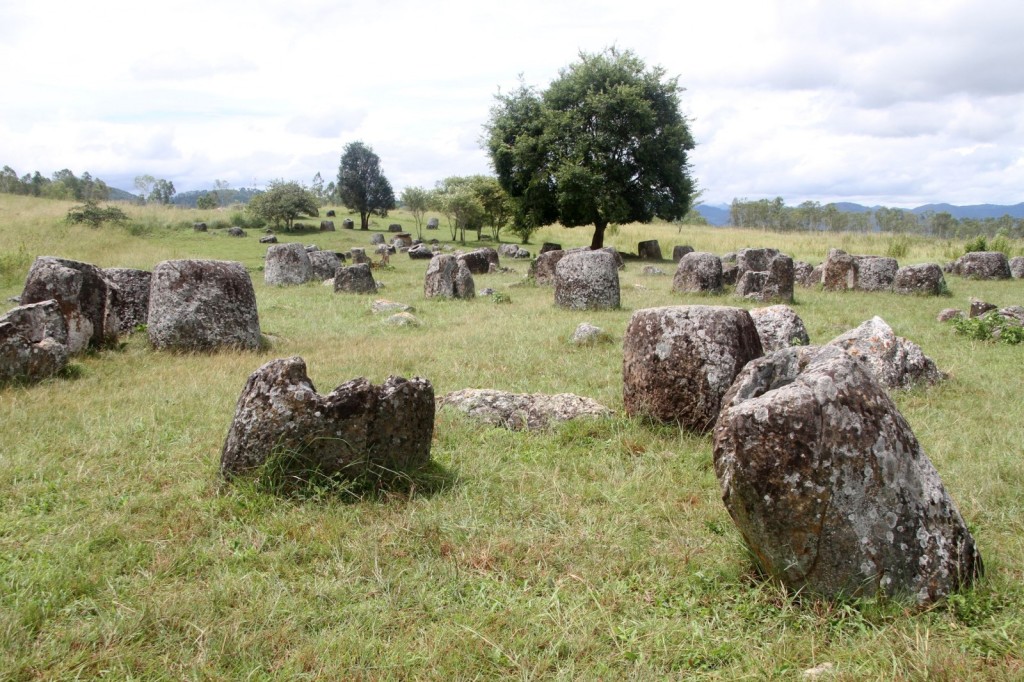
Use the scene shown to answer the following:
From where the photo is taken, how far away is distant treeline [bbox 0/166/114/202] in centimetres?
7631

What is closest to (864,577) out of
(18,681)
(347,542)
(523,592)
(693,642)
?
(693,642)

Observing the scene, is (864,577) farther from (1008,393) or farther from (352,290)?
(352,290)

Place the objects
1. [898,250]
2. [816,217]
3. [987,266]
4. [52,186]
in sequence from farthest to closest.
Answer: [816,217] < [52,186] < [898,250] < [987,266]

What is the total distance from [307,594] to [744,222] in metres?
112

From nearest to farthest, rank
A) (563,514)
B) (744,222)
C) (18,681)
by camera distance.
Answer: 1. (18,681)
2. (563,514)
3. (744,222)

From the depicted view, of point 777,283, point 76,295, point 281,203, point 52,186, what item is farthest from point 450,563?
point 52,186

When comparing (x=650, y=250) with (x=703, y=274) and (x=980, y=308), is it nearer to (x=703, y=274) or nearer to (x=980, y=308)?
(x=703, y=274)

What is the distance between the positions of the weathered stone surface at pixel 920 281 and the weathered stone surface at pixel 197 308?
1719 centimetres

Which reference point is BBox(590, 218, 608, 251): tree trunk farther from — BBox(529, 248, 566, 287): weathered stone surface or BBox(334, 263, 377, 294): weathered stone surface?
BBox(334, 263, 377, 294): weathered stone surface

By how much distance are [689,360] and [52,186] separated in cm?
9260

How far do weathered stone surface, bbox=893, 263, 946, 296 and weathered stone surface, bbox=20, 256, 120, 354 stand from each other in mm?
19064

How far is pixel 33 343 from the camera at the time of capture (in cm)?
846

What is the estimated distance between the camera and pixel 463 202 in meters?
45.7

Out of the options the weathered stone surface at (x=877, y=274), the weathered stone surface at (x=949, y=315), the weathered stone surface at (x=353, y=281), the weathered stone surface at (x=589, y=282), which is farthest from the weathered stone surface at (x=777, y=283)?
the weathered stone surface at (x=353, y=281)
